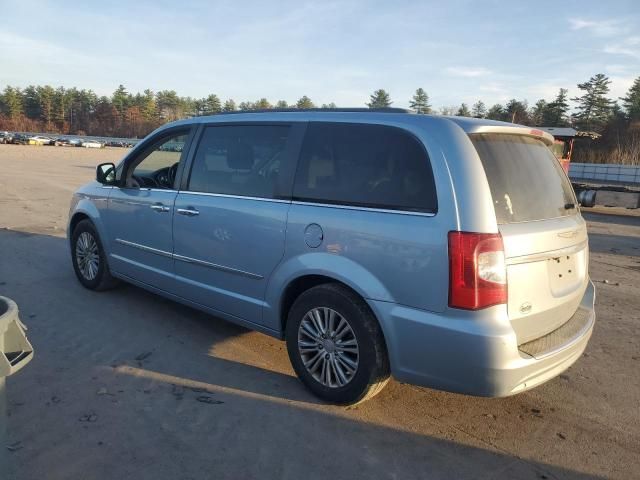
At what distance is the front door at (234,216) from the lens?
12.3 ft

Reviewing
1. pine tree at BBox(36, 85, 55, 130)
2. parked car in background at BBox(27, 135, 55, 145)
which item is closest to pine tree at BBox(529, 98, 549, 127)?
parked car in background at BBox(27, 135, 55, 145)

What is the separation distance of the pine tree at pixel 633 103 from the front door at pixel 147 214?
200 ft

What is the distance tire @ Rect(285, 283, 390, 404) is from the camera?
127 inches

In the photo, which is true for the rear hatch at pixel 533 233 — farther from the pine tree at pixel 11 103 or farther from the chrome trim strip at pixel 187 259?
the pine tree at pixel 11 103

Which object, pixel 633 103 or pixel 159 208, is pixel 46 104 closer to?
pixel 633 103

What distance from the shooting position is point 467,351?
2832 mm

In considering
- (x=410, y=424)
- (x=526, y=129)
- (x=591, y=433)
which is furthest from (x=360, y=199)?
(x=591, y=433)

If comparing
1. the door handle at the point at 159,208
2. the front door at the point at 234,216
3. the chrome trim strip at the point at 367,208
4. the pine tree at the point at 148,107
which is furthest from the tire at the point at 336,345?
the pine tree at the point at 148,107

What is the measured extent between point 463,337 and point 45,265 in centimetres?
577

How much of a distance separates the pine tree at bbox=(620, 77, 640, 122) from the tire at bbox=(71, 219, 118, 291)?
61.0 meters

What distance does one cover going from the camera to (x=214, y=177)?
14.0 ft

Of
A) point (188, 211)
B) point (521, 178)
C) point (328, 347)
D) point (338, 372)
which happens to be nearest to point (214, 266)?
point (188, 211)

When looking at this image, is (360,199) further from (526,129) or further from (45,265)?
(45,265)

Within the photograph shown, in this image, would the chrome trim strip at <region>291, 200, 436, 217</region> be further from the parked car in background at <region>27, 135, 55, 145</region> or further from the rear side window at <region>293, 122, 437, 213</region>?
the parked car in background at <region>27, 135, 55, 145</region>
